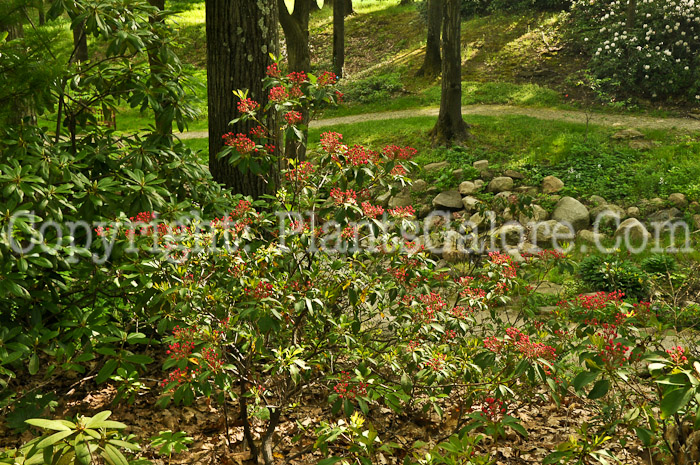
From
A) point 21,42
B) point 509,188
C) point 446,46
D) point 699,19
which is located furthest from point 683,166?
point 21,42

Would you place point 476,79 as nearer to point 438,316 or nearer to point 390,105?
point 390,105

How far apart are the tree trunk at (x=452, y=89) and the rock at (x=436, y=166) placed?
0.90 meters

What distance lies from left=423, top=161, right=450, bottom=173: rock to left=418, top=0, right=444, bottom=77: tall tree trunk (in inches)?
255

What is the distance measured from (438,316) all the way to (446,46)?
29.6 feet

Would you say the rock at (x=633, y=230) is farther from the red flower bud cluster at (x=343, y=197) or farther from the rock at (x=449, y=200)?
the red flower bud cluster at (x=343, y=197)

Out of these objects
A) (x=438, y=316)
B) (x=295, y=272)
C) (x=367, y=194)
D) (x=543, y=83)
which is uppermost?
(x=543, y=83)

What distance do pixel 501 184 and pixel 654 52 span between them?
6440 millimetres

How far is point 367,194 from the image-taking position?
13.0 ft

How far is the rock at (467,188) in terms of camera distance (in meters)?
9.63

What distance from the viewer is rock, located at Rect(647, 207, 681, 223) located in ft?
27.1

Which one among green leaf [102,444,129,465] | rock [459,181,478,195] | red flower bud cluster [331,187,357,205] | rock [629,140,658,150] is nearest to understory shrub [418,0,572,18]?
rock [629,140,658,150]

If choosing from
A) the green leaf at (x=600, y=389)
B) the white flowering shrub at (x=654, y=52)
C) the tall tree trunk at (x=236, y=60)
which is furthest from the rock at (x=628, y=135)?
the green leaf at (x=600, y=389)

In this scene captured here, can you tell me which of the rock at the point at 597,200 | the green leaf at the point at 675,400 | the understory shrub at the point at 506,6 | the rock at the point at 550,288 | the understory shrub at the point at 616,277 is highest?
the understory shrub at the point at 506,6

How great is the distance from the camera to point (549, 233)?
8516 mm
